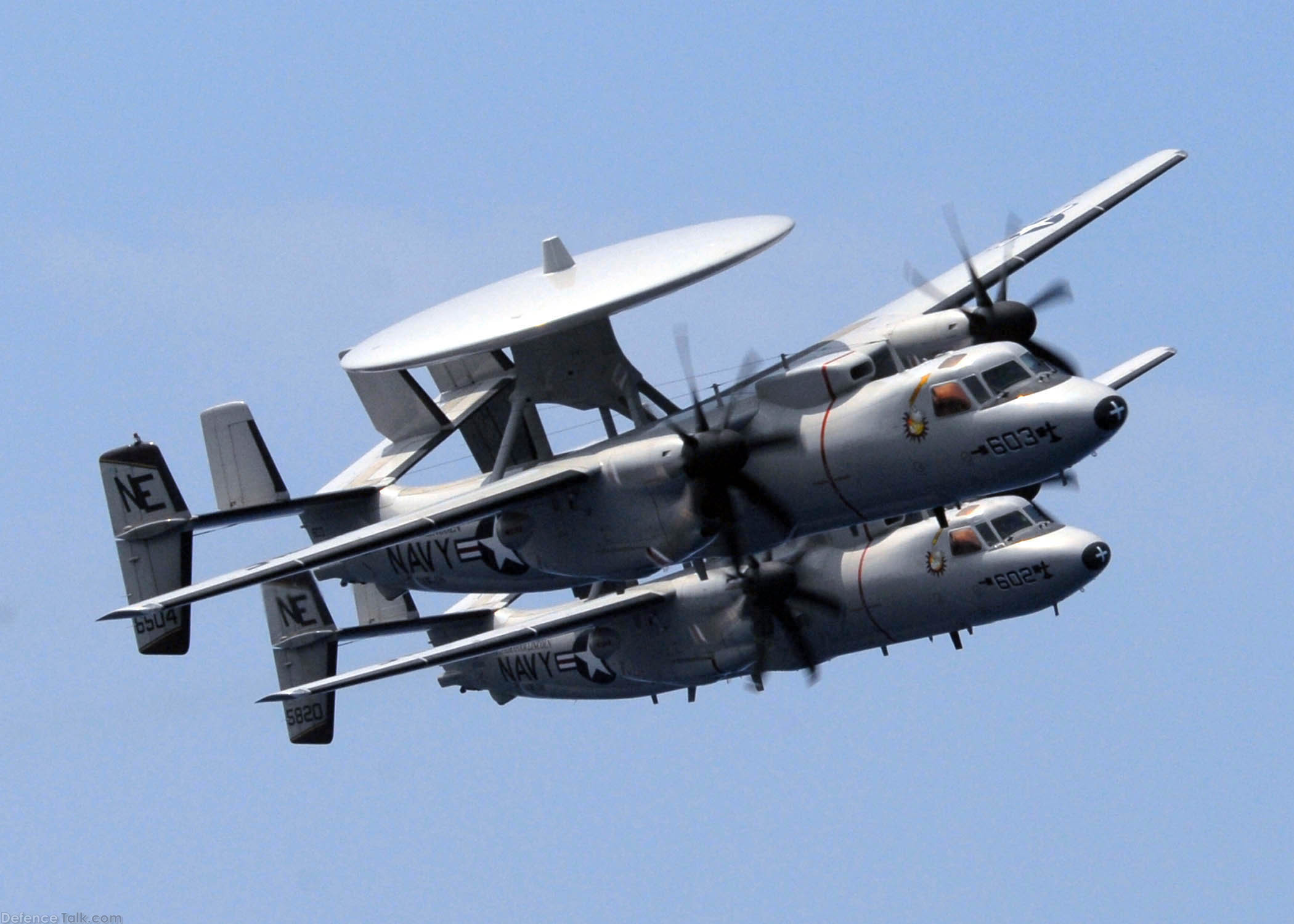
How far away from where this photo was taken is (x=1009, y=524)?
4934 cm

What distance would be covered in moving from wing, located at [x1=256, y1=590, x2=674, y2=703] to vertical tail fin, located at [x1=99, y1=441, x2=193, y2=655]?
3406 mm

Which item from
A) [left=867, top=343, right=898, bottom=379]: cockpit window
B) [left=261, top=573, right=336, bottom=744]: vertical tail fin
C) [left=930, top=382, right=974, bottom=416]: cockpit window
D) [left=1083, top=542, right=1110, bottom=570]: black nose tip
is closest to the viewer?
[left=930, top=382, right=974, bottom=416]: cockpit window

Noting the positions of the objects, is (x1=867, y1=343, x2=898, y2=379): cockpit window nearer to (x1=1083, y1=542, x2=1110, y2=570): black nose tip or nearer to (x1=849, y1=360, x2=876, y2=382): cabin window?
(x1=849, y1=360, x2=876, y2=382): cabin window

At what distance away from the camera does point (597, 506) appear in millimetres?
42656

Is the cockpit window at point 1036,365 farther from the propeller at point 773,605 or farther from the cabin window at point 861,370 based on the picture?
the propeller at point 773,605

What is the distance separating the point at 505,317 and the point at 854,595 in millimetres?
10461

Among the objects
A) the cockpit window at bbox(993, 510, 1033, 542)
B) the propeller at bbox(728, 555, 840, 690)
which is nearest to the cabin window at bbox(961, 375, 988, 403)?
the propeller at bbox(728, 555, 840, 690)

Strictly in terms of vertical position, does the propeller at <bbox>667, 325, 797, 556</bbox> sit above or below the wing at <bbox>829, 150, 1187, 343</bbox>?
below

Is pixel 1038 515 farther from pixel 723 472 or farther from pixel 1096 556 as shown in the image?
pixel 723 472

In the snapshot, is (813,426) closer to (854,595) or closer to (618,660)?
(854,595)

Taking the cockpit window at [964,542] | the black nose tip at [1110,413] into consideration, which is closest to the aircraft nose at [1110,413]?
the black nose tip at [1110,413]

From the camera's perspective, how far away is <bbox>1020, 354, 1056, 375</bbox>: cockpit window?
132 feet

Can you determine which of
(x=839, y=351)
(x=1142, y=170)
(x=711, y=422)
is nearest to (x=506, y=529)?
(x=711, y=422)

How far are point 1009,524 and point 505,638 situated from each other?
12.2 meters
